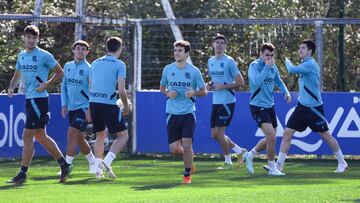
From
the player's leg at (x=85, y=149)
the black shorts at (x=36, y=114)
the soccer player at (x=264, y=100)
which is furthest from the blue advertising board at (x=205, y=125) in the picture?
the black shorts at (x=36, y=114)

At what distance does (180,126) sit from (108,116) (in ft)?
3.40

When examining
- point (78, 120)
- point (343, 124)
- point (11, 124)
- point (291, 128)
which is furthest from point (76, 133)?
point (343, 124)

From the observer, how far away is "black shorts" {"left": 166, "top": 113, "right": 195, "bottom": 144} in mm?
13898

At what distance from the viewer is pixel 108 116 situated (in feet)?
46.9

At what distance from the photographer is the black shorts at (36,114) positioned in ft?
46.4

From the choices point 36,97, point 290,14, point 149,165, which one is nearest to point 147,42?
point 290,14

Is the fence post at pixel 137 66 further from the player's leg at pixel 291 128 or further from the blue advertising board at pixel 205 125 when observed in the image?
the player's leg at pixel 291 128

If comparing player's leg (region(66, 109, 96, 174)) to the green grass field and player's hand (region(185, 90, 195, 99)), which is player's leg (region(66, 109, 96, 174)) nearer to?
the green grass field

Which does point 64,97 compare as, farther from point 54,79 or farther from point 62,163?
point 62,163

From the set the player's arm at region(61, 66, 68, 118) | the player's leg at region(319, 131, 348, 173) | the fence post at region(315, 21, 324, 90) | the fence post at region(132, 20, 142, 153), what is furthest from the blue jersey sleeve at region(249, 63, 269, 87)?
the fence post at region(132, 20, 142, 153)

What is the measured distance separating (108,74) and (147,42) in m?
8.41

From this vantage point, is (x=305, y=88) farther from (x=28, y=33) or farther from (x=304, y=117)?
(x=28, y=33)

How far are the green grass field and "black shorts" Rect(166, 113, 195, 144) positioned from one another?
64cm

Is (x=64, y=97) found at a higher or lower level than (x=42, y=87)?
lower
